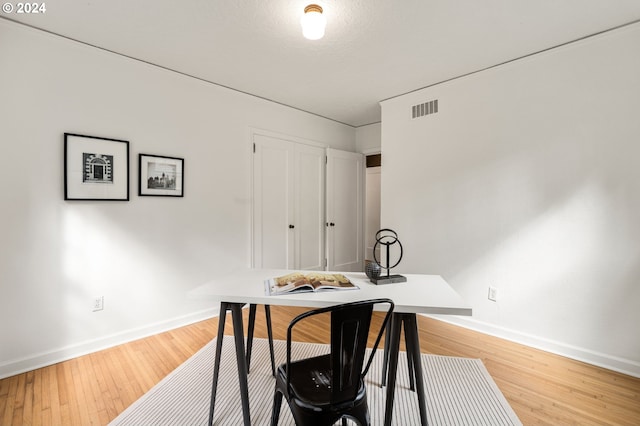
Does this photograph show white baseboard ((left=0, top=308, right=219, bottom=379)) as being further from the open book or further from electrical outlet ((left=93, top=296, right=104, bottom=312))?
the open book

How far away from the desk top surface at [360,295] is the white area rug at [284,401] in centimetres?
76

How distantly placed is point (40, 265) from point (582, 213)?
13.9 feet

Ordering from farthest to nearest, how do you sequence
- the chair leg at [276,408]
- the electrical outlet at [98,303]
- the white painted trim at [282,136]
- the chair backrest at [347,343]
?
1. the white painted trim at [282,136]
2. the electrical outlet at [98,303]
3. the chair leg at [276,408]
4. the chair backrest at [347,343]

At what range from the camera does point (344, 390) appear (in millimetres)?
1156

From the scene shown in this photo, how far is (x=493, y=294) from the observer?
9.32 feet

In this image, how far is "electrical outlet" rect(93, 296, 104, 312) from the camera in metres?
2.49

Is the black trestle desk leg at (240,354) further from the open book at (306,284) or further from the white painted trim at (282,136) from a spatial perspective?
the white painted trim at (282,136)

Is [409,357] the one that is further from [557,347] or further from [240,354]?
[557,347]

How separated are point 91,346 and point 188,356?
2.72ft

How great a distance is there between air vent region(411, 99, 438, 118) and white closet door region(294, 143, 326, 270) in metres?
1.47

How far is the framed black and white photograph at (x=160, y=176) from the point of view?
9.00 feet

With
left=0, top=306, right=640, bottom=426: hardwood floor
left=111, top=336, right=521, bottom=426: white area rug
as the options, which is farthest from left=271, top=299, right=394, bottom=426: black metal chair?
left=0, top=306, right=640, bottom=426: hardwood floor

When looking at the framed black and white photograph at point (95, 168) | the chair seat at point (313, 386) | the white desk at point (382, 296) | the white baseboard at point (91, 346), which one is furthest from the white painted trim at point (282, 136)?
the chair seat at point (313, 386)

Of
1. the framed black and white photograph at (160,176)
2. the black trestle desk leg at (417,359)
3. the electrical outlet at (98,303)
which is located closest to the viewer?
the black trestle desk leg at (417,359)
